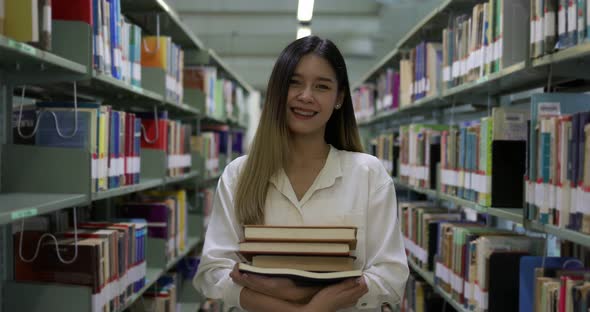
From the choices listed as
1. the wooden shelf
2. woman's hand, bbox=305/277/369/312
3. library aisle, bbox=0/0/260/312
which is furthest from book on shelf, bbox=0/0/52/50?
woman's hand, bbox=305/277/369/312

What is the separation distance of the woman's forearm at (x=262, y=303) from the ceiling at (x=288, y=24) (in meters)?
5.33

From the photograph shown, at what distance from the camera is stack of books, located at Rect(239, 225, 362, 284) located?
1.42 meters

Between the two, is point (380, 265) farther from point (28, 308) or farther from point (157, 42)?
point (157, 42)

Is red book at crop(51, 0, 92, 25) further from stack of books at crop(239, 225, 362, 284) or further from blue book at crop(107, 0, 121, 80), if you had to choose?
stack of books at crop(239, 225, 362, 284)

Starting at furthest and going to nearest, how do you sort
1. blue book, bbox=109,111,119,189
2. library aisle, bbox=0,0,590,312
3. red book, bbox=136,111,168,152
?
red book, bbox=136,111,168,152, blue book, bbox=109,111,119,189, library aisle, bbox=0,0,590,312

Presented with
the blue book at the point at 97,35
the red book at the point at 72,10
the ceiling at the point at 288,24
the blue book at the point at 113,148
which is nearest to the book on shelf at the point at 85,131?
the blue book at the point at 113,148

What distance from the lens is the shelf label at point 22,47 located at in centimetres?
145

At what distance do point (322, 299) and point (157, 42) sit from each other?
8.10ft

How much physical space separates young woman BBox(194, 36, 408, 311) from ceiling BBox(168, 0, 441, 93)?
4.93 m

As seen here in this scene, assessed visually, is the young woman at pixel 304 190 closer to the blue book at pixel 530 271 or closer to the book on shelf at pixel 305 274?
the book on shelf at pixel 305 274

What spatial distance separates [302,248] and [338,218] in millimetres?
209

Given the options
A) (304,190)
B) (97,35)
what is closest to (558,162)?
(304,190)

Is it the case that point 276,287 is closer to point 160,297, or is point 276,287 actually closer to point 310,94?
point 310,94

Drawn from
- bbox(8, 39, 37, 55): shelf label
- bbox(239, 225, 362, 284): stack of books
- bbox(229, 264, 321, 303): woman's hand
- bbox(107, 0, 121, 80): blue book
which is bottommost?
bbox(229, 264, 321, 303): woman's hand
